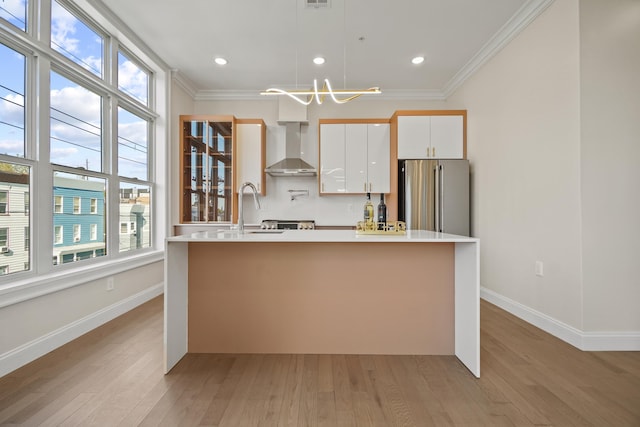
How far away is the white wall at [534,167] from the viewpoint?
7.54 feet

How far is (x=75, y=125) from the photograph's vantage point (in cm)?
264

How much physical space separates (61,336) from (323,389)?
82.9 inches

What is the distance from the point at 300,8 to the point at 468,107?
8.34 ft

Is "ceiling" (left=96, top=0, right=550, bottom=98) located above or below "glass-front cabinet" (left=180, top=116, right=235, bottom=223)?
above

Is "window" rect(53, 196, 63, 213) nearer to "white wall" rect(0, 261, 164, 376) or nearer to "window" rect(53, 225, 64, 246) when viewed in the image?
"window" rect(53, 225, 64, 246)

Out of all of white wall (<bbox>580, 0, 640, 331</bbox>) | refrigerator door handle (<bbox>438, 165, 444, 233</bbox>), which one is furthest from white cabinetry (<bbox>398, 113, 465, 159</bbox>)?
white wall (<bbox>580, 0, 640, 331</bbox>)

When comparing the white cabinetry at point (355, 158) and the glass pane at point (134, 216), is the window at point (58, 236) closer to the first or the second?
the glass pane at point (134, 216)

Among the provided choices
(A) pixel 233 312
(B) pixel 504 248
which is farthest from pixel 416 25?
(A) pixel 233 312

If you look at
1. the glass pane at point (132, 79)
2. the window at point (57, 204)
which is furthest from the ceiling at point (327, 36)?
the window at point (57, 204)

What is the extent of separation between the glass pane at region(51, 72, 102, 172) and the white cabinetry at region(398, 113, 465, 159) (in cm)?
352

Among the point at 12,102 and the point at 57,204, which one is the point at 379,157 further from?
the point at 12,102

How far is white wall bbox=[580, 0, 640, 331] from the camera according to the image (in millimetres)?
2197

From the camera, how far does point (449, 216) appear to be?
3.68m

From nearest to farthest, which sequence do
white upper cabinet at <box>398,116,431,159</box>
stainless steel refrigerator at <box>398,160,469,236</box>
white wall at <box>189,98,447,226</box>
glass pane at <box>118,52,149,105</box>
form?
glass pane at <box>118,52,149,105</box>, stainless steel refrigerator at <box>398,160,469,236</box>, white upper cabinet at <box>398,116,431,159</box>, white wall at <box>189,98,447,226</box>
